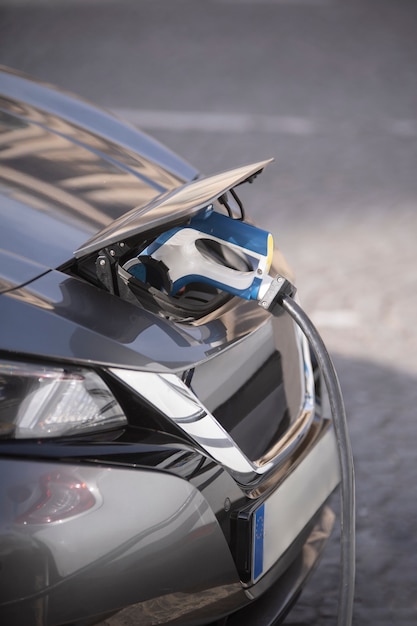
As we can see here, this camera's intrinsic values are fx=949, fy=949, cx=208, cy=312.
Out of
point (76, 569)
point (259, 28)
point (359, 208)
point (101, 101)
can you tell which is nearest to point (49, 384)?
point (76, 569)

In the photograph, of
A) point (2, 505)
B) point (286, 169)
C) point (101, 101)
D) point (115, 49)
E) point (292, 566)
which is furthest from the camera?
point (115, 49)

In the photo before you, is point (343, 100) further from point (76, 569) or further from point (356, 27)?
point (76, 569)

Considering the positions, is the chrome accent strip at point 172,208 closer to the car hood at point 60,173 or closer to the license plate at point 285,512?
the car hood at point 60,173

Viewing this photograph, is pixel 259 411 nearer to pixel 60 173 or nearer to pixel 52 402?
pixel 52 402

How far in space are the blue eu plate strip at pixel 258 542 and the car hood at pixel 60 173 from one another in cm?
60

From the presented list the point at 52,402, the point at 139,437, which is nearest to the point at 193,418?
the point at 139,437

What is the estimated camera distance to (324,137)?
566cm

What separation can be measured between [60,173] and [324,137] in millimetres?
3677

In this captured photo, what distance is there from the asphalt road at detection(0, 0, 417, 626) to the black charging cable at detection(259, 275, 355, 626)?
43 cm

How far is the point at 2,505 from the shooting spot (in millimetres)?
1551

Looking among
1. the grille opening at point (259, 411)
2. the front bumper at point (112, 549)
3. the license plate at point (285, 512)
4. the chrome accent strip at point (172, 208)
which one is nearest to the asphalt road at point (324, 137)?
the front bumper at point (112, 549)

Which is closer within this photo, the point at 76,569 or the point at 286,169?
the point at 76,569

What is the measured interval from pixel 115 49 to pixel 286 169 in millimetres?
2651

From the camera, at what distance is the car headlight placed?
1.62 metres
